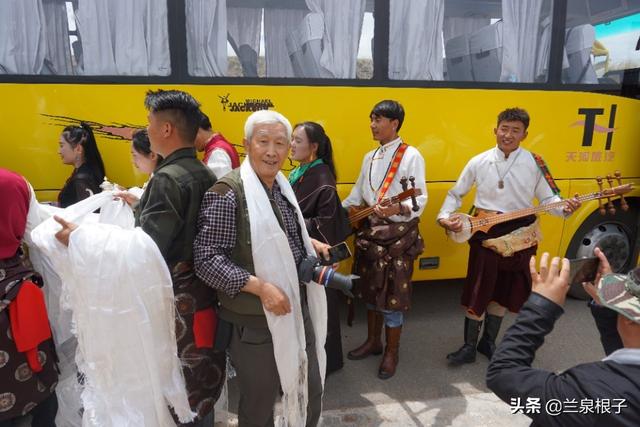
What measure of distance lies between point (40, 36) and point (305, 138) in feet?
6.91

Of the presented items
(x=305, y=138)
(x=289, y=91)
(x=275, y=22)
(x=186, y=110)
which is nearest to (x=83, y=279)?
(x=186, y=110)

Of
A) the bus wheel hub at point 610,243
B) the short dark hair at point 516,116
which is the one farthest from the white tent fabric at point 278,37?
the bus wheel hub at point 610,243

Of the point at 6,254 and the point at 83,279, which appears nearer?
the point at 83,279

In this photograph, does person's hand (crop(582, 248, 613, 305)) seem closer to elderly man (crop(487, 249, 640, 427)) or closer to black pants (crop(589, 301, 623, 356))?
elderly man (crop(487, 249, 640, 427))

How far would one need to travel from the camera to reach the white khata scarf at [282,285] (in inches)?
72.9

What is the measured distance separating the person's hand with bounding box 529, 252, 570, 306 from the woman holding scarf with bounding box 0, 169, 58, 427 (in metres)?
A: 2.15

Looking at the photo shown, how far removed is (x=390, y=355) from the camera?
337 centimetres

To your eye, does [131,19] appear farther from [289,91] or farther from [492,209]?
[492,209]

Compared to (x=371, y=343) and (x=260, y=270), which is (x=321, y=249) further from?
(x=371, y=343)

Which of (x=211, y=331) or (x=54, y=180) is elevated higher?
(x=54, y=180)

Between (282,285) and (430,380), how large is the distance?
6.40 feet

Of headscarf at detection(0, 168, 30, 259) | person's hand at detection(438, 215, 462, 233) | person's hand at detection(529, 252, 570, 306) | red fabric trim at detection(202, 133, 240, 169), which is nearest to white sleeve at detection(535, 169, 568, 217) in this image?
person's hand at detection(438, 215, 462, 233)

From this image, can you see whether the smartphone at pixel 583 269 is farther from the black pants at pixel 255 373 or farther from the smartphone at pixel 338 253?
the black pants at pixel 255 373

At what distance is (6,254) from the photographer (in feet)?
6.77
